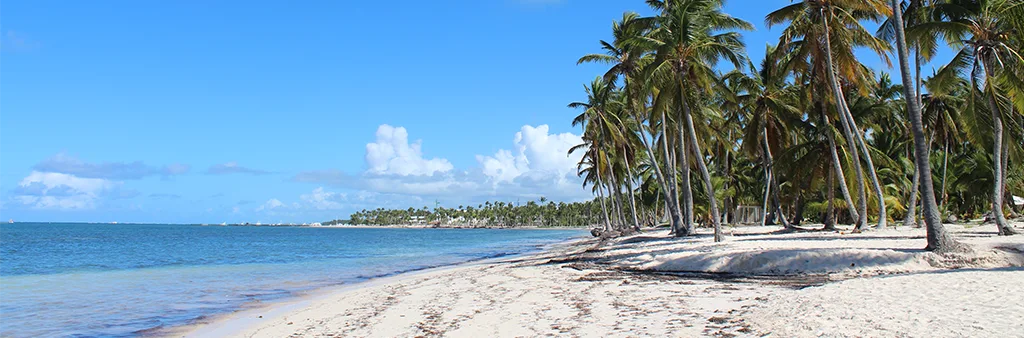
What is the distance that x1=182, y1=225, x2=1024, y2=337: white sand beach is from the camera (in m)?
6.46

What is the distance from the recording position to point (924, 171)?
1285 cm

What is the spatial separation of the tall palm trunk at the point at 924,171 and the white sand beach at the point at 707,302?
403 mm

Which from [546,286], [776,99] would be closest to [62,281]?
[546,286]

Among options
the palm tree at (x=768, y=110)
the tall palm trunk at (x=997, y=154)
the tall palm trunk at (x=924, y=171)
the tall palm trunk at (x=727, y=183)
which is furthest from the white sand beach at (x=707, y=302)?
the tall palm trunk at (x=727, y=183)

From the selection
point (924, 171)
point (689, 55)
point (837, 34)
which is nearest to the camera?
point (924, 171)

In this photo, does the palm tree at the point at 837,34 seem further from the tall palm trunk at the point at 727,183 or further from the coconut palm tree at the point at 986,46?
the tall palm trunk at the point at 727,183

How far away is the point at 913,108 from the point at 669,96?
8.45 m

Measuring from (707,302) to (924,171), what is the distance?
7330 mm

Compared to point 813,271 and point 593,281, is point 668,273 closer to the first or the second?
point 593,281

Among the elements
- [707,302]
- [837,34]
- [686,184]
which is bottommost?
[707,302]

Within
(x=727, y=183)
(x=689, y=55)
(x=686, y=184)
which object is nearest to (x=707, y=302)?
(x=689, y=55)

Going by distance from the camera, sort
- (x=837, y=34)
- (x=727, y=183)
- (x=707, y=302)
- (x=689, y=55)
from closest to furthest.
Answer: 1. (x=707, y=302)
2. (x=837, y=34)
3. (x=689, y=55)
4. (x=727, y=183)

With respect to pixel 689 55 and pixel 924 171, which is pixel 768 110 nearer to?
pixel 689 55

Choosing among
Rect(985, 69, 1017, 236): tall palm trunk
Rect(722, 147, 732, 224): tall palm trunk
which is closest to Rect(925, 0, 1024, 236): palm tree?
Rect(985, 69, 1017, 236): tall palm trunk
